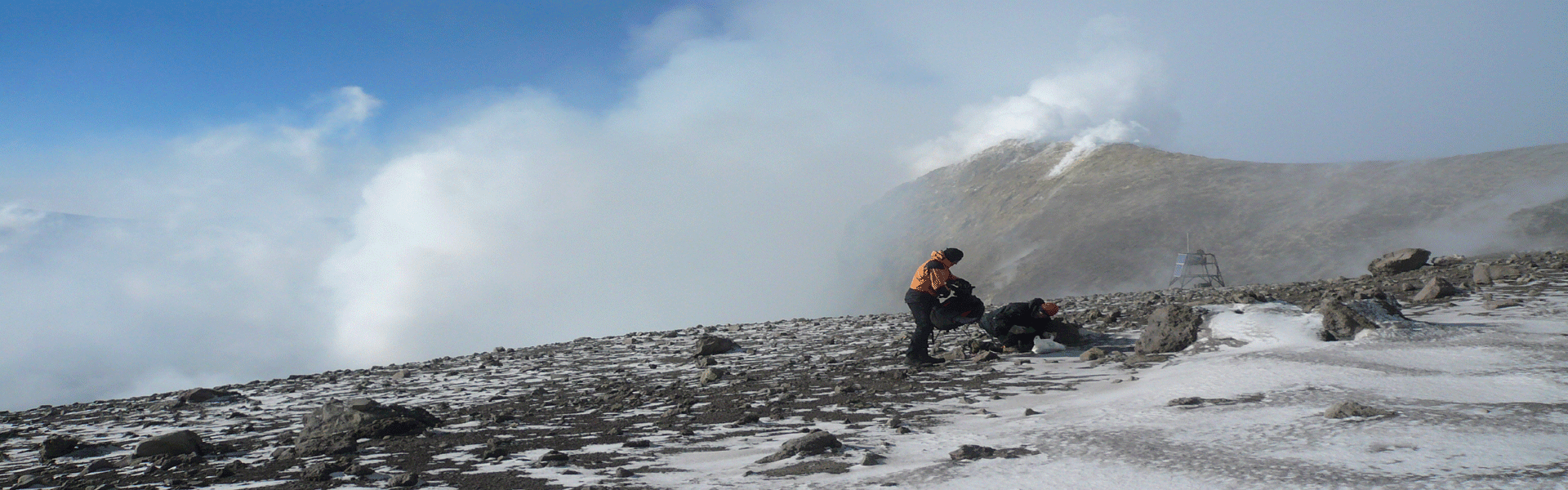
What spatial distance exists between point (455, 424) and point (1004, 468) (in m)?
5.58

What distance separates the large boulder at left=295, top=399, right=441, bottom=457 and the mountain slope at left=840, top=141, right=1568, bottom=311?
1696 inches

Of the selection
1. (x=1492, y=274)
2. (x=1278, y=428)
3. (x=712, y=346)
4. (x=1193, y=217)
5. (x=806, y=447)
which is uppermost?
(x=1193, y=217)

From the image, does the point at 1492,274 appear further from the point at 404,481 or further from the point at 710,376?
the point at 404,481

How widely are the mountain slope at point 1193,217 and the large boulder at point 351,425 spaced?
4308cm

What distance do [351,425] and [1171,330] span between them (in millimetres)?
8928

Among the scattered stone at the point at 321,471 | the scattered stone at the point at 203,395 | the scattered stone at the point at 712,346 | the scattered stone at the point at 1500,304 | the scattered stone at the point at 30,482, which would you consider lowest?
the scattered stone at the point at 321,471

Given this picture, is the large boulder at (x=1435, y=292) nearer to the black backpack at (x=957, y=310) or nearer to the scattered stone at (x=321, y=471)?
the black backpack at (x=957, y=310)

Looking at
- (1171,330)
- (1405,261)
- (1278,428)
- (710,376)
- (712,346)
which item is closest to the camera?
(1278,428)

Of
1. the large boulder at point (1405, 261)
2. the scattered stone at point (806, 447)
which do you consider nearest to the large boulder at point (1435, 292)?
the large boulder at point (1405, 261)

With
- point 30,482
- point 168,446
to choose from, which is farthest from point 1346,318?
point 30,482

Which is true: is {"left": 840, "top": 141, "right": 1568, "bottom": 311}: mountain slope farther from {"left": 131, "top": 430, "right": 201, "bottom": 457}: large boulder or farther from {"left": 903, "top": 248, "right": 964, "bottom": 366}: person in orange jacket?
{"left": 131, "top": 430, "right": 201, "bottom": 457}: large boulder

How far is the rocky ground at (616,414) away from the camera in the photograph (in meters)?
5.80

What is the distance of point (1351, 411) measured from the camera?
219 inches

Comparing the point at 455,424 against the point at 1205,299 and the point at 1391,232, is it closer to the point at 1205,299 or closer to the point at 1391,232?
the point at 1205,299
